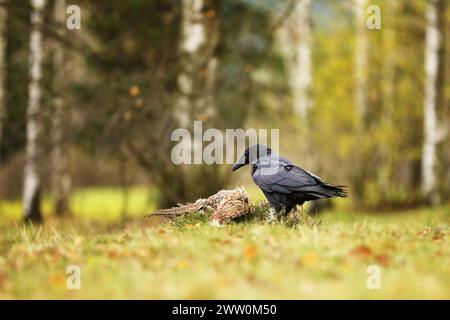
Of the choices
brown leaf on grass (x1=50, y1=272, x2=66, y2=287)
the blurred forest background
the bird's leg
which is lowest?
brown leaf on grass (x1=50, y1=272, x2=66, y2=287)

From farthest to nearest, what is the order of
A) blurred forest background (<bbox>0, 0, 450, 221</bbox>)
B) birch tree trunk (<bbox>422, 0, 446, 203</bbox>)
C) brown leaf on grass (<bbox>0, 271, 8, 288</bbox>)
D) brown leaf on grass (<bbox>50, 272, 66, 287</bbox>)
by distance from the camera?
birch tree trunk (<bbox>422, 0, 446, 203</bbox>) < blurred forest background (<bbox>0, 0, 450, 221</bbox>) < brown leaf on grass (<bbox>0, 271, 8, 288</bbox>) < brown leaf on grass (<bbox>50, 272, 66, 287</bbox>)

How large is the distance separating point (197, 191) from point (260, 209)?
309cm

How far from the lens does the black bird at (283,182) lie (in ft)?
19.3

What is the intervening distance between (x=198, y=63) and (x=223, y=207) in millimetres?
4853

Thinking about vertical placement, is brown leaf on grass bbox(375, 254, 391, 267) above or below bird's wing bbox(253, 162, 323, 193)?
below

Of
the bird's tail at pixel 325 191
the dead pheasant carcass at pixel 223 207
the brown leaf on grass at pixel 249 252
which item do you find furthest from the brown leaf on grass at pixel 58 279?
the bird's tail at pixel 325 191

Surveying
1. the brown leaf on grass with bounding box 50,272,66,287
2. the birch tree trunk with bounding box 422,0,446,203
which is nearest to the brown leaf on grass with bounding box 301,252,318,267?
the brown leaf on grass with bounding box 50,272,66,287

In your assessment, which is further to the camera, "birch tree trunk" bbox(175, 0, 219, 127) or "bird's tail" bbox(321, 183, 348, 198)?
"birch tree trunk" bbox(175, 0, 219, 127)

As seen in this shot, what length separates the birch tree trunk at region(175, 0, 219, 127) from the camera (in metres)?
10.2

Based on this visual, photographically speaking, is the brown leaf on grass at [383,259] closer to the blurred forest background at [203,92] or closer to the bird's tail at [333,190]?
the bird's tail at [333,190]

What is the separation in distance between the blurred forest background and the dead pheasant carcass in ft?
9.60

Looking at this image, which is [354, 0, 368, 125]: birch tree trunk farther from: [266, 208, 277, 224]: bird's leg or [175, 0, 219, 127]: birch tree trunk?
[266, 208, 277, 224]: bird's leg

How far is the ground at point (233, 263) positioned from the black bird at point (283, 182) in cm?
32
